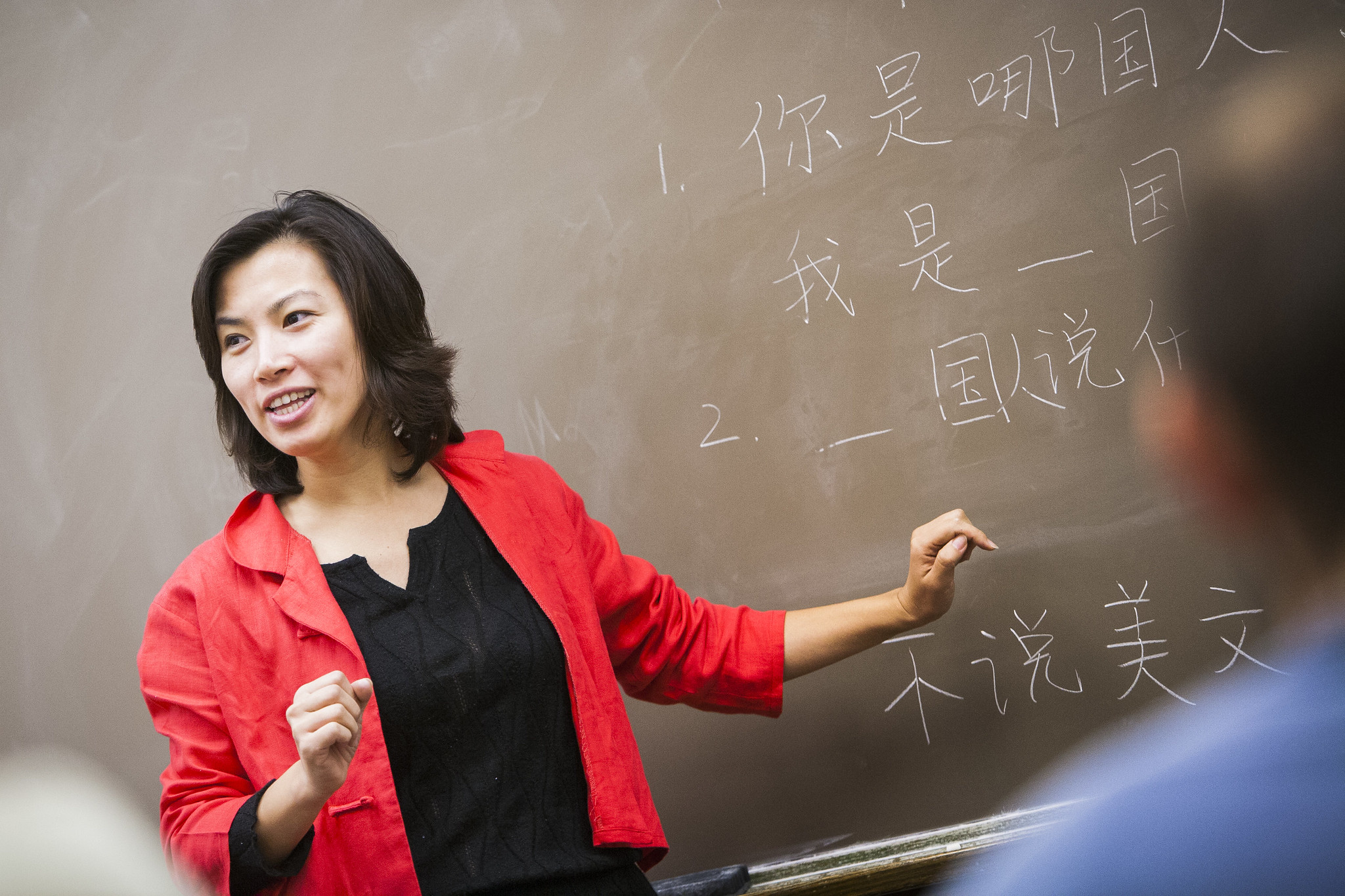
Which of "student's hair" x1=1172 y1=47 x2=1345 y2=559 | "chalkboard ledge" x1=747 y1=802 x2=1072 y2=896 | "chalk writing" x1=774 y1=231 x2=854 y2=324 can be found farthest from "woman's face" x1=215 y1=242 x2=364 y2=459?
"student's hair" x1=1172 y1=47 x2=1345 y2=559

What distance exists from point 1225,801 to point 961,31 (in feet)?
3.67

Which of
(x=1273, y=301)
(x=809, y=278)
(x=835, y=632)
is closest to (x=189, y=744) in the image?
(x=835, y=632)

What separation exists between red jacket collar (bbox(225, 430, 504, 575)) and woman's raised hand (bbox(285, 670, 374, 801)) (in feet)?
0.68

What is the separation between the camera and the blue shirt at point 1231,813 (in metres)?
0.44

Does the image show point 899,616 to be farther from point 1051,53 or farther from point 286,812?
point 1051,53

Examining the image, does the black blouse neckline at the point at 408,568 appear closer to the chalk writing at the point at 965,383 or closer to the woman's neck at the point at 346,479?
the woman's neck at the point at 346,479

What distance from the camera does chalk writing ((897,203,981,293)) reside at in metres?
1.29

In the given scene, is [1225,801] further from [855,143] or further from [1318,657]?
[855,143]

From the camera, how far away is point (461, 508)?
3.40ft

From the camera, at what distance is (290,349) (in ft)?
3.04

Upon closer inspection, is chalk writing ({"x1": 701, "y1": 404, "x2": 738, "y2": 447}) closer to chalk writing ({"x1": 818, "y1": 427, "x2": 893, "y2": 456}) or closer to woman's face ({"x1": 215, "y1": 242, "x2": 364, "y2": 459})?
chalk writing ({"x1": 818, "y1": 427, "x2": 893, "y2": 456})

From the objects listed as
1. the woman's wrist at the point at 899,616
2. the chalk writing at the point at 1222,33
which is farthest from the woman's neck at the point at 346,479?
the chalk writing at the point at 1222,33

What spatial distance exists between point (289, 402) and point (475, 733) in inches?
15.0

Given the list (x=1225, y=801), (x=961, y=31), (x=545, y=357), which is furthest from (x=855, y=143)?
(x=1225, y=801)
